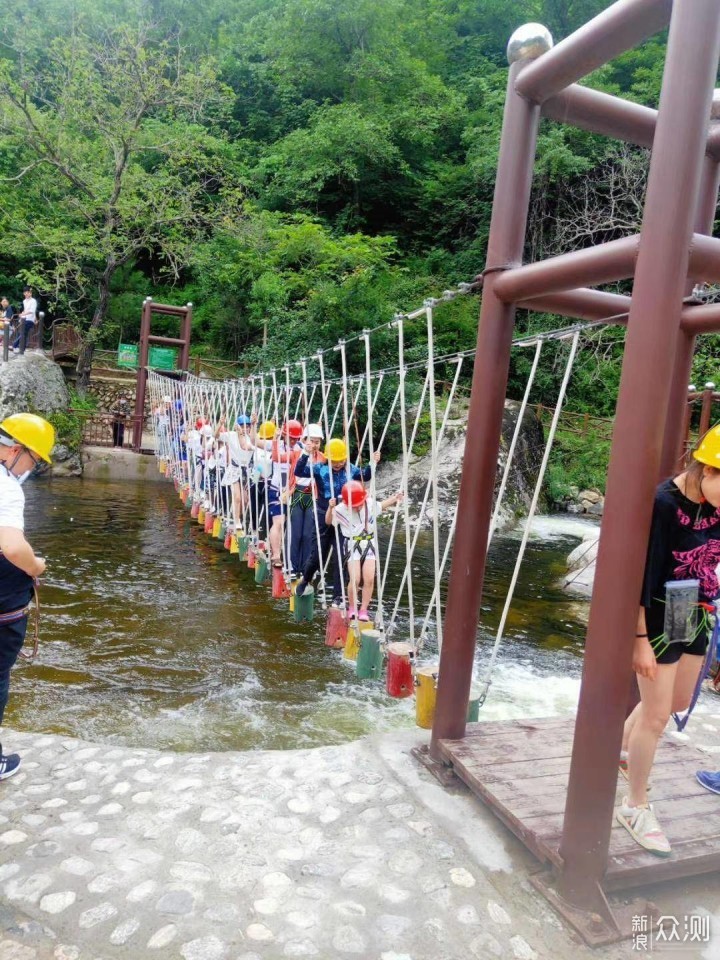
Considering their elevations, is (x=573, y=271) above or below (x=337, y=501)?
above

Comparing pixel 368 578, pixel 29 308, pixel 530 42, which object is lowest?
pixel 368 578

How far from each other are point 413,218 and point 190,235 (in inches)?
265

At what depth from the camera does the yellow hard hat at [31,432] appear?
2.59 meters

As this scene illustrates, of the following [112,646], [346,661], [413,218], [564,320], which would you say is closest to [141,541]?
[112,646]

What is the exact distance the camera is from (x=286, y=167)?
20.7 m

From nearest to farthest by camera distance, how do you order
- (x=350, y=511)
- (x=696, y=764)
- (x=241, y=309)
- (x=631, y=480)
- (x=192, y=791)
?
(x=631, y=480) < (x=192, y=791) < (x=696, y=764) < (x=350, y=511) < (x=241, y=309)

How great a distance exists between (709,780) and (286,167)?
832 inches

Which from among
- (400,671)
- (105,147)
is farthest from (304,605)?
(105,147)

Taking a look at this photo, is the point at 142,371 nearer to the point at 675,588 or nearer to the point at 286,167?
the point at 286,167

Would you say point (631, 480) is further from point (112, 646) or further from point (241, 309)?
point (241, 309)

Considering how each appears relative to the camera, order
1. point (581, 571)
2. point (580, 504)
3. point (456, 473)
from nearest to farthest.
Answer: point (581, 571)
point (456, 473)
point (580, 504)

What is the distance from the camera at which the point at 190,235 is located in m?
18.5

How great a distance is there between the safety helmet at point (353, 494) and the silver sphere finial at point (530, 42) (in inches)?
116

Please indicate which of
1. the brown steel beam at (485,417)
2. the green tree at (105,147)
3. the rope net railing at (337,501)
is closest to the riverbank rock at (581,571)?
the rope net railing at (337,501)
